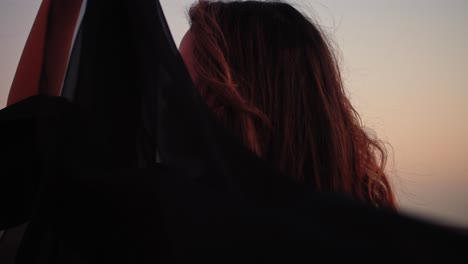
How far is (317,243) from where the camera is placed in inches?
18.6

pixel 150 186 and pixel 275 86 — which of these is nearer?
pixel 150 186

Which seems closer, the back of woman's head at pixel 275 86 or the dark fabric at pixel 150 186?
the dark fabric at pixel 150 186

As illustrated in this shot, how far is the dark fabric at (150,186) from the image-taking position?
0.48 metres

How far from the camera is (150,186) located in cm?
56

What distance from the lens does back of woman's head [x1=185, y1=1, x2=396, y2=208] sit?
0.99 m

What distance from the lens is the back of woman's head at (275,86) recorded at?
99 centimetres

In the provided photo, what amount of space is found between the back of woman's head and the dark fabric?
0.30 metres

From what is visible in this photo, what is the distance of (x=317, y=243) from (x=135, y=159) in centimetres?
33

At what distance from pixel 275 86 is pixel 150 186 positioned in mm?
568

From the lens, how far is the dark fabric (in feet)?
A: 1.56

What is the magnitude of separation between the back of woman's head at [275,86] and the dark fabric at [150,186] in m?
0.30

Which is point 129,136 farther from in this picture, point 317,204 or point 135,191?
point 317,204

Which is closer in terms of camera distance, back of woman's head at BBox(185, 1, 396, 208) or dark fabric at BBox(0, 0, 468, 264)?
dark fabric at BBox(0, 0, 468, 264)

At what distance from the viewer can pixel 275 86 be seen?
1.06 metres
